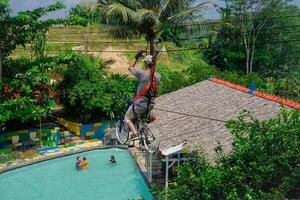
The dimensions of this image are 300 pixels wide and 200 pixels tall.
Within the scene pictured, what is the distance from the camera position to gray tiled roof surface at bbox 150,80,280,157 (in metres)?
14.1

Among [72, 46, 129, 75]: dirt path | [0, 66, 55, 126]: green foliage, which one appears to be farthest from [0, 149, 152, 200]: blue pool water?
[72, 46, 129, 75]: dirt path

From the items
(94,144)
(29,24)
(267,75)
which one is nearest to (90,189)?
(94,144)

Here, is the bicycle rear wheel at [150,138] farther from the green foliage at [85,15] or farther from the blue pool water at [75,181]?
the green foliage at [85,15]

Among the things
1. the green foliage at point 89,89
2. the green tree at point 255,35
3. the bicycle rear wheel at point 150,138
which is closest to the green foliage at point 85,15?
the green foliage at point 89,89

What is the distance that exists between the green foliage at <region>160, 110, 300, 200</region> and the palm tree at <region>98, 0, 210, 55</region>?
13.6 meters

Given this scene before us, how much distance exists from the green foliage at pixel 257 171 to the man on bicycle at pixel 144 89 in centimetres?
216

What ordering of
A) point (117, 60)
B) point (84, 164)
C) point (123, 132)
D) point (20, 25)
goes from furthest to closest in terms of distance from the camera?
1. point (117, 60)
2. point (20, 25)
3. point (84, 164)
4. point (123, 132)

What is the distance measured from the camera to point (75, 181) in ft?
55.6

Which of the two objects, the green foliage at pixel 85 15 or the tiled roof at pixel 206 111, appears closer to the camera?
the tiled roof at pixel 206 111

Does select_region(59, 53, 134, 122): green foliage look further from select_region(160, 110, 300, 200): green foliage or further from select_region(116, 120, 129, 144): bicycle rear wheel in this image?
select_region(160, 110, 300, 200): green foliage

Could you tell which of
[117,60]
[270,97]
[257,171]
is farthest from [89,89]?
[117,60]

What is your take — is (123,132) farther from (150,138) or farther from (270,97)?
(270,97)

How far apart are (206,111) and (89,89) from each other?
690cm

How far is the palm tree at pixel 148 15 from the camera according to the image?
21641 millimetres
